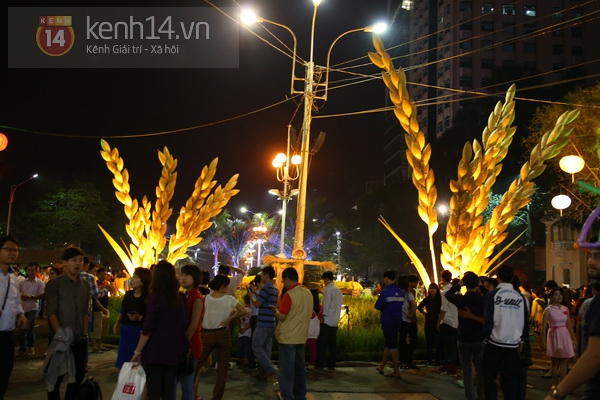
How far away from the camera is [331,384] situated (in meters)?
10.3

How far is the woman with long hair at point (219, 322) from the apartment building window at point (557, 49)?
263 ft

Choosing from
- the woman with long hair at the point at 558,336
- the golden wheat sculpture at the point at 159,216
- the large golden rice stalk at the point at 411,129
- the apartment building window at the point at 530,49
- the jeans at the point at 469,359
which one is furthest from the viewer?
the apartment building window at the point at 530,49

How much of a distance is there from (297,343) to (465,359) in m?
2.49

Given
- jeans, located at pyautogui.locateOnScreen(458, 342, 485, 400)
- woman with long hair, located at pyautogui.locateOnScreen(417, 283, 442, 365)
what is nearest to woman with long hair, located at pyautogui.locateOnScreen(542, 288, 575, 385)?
woman with long hair, located at pyautogui.locateOnScreen(417, 283, 442, 365)

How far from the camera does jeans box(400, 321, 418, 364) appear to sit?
40.7ft

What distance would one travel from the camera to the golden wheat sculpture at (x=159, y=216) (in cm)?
1547

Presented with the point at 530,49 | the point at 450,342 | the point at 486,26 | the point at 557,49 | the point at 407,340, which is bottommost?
the point at 407,340

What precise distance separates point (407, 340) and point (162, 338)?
7.45m

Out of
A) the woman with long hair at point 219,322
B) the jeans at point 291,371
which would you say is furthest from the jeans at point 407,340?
the woman with long hair at point 219,322

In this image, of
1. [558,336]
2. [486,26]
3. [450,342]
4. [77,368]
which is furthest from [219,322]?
[486,26]

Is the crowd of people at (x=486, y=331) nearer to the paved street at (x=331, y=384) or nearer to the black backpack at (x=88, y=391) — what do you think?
the paved street at (x=331, y=384)

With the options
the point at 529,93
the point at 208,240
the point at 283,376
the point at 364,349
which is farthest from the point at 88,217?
the point at 283,376

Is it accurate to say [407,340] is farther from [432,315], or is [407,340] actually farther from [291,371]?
[291,371]

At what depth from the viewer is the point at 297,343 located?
7.84 meters
